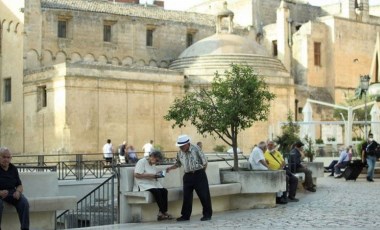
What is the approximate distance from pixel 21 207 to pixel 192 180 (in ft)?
9.45

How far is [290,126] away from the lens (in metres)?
28.7

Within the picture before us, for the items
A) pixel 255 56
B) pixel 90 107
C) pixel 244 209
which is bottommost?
pixel 244 209

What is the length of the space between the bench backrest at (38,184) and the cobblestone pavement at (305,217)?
1063 mm

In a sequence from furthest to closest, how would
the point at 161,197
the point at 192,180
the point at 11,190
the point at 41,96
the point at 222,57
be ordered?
the point at 222,57 → the point at 41,96 → the point at 192,180 → the point at 161,197 → the point at 11,190

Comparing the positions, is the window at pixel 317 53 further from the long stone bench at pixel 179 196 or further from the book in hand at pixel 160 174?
the book in hand at pixel 160 174

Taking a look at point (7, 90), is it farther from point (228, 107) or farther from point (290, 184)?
point (290, 184)

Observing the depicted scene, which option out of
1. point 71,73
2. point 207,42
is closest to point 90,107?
point 71,73

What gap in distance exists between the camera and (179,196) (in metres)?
11.9

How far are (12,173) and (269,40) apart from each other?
41.8 m

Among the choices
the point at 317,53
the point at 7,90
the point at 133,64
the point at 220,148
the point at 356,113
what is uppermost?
the point at 317,53

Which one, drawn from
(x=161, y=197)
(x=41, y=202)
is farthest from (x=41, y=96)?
(x=41, y=202)

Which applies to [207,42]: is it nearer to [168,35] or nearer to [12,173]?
[168,35]

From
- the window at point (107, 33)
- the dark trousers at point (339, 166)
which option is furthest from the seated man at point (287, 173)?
the window at point (107, 33)

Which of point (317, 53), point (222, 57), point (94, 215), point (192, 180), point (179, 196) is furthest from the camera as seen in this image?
point (317, 53)
